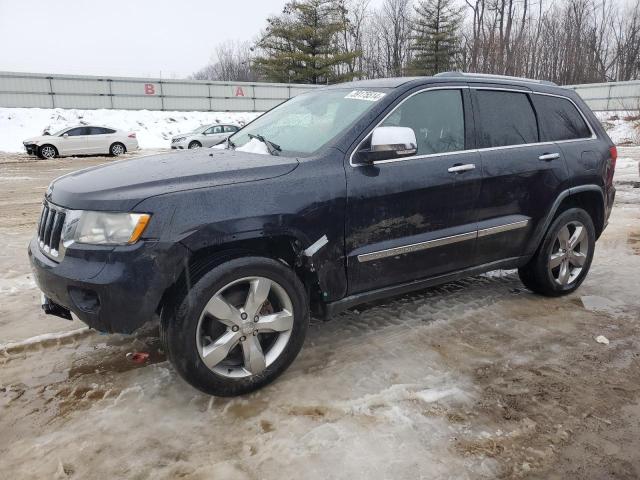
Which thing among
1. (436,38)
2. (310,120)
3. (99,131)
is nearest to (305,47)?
(436,38)

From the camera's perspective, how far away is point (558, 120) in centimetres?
437

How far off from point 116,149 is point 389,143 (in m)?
21.1

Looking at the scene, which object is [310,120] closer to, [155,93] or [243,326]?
[243,326]

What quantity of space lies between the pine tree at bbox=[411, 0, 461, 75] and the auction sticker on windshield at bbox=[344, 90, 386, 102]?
4923cm

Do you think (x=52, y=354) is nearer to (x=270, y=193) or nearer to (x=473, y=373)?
(x=270, y=193)

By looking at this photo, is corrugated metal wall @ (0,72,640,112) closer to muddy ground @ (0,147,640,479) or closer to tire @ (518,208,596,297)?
tire @ (518,208,596,297)

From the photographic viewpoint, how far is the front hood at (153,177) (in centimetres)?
263

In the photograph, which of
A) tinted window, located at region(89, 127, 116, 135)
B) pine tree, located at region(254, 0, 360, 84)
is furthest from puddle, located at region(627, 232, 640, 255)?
pine tree, located at region(254, 0, 360, 84)

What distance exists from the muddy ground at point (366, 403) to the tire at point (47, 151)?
1826cm

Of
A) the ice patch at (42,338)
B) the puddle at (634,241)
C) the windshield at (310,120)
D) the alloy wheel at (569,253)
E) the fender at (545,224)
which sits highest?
the windshield at (310,120)

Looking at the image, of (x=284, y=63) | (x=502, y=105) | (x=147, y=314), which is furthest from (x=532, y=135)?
(x=284, y=63)

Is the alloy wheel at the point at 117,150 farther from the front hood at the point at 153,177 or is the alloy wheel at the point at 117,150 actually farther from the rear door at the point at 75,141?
the front hood at the point at 153,177

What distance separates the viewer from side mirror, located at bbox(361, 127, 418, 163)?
3.07 meters

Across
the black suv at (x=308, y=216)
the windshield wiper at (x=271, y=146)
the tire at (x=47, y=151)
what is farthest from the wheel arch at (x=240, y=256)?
the tire at (x=47, y=151)
